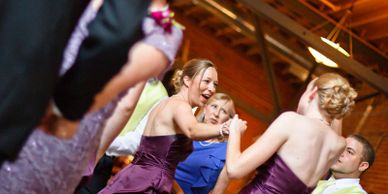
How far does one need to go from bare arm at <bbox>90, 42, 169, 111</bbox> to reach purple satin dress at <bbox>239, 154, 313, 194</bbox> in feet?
4.57

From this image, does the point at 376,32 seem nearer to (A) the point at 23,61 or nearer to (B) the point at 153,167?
(B) the point at 153,167

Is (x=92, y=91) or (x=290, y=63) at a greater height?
(x=92, y=91)

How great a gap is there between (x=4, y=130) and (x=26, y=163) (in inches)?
14.0

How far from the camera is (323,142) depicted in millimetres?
2367

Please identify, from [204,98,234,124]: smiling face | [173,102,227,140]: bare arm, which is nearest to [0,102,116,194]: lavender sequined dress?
[173,102,227,140]: bare arm

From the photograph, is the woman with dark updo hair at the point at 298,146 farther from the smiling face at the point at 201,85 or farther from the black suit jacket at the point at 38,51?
the black suit jacket at the point at 38,51

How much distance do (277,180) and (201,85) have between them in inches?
30.9

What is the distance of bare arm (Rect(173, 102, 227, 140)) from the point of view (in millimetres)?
2482

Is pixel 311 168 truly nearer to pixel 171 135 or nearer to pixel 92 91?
pixel 171 135

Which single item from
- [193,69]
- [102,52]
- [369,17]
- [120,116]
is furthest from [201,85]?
[369,17]

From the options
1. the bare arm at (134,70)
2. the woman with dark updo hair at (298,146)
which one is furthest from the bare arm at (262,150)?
the bare arm at (134,70)

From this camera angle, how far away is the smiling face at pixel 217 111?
143 inches

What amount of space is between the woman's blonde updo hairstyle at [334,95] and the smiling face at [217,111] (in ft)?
4.38

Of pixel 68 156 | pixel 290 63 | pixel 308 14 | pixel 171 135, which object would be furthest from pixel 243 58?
pixel 68 156
